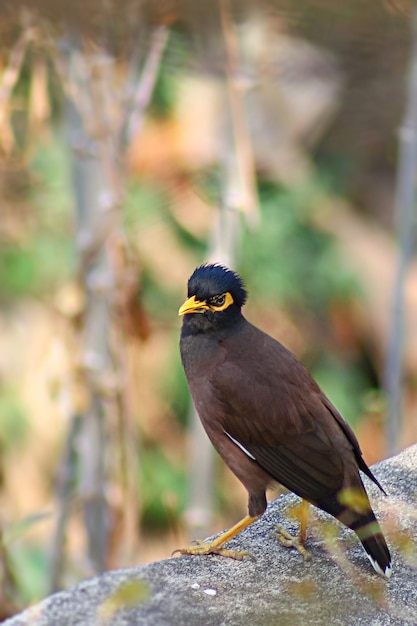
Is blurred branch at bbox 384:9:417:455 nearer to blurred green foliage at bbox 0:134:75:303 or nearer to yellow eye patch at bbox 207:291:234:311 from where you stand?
yellow eye patch at bbox 207:291:234:311

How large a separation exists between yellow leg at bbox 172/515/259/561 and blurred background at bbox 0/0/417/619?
912mm

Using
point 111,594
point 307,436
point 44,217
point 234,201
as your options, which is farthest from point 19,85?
point 111,594

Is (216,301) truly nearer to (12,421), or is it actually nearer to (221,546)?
(221,546)

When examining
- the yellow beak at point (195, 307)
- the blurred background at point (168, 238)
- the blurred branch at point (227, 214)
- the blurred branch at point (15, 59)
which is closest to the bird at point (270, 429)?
the yellow beak at point (195, 307)

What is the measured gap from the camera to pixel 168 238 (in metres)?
8.55

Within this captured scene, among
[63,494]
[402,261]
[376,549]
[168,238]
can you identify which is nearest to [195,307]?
[376,549]

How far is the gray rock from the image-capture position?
2035mm

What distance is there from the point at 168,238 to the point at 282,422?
588 cm

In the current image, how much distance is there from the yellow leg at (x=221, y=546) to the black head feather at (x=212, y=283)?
2.48 ft

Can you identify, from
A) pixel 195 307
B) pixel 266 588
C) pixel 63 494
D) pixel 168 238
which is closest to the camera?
pixel 266 588

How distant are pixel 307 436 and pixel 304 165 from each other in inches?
266

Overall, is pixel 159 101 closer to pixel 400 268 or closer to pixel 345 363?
pixel 345 363

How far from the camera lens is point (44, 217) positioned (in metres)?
8.17

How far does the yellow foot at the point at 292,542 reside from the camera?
101 inches
